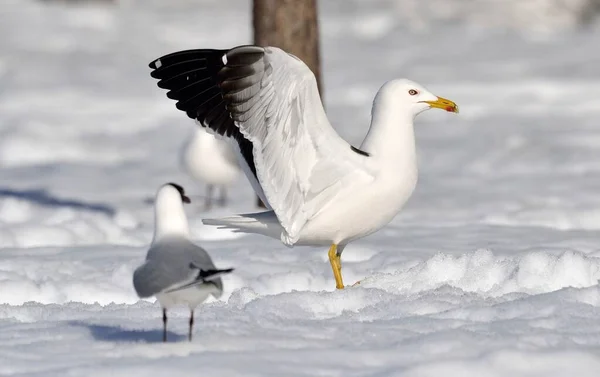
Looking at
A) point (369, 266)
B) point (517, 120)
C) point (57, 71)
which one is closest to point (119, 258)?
point (369, 266)

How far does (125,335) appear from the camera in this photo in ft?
12.3

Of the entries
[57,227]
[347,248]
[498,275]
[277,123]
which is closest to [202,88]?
[277,123]

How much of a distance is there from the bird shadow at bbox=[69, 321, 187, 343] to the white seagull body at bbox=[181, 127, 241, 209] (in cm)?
524

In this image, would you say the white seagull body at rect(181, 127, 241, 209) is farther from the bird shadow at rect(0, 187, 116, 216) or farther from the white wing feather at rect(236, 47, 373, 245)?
the white wing feather at rect(236, 47, 373, 245)

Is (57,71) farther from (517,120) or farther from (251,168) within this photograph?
(251,168)

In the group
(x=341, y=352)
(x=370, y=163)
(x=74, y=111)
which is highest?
(x=370, y=163)

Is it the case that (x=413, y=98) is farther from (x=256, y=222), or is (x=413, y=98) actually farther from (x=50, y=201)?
(x=50, y=201)

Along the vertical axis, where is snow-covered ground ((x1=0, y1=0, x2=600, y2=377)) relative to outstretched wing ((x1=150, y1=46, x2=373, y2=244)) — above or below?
below

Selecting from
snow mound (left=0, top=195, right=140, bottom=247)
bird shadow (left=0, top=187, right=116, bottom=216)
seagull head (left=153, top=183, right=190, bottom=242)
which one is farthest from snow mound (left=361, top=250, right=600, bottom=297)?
bird shadow (left=0, top=187, right=116, bottom=216)

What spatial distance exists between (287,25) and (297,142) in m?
3.11

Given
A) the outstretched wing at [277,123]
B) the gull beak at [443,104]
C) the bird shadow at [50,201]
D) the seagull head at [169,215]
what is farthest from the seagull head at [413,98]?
the bird shadow at [50,201]

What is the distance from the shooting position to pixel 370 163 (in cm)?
479

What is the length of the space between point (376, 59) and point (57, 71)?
543cm

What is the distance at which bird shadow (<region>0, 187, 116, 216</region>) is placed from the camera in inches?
337
